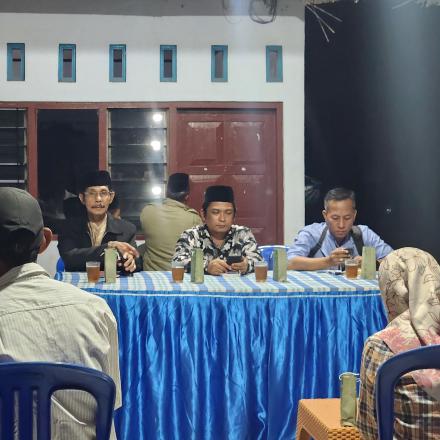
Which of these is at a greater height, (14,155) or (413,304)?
(14,155)

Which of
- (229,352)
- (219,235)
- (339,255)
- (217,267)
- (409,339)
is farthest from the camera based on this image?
(219,235)

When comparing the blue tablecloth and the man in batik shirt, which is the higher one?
the man in batik shirt

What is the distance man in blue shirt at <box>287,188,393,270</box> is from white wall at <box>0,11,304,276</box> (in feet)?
7.52

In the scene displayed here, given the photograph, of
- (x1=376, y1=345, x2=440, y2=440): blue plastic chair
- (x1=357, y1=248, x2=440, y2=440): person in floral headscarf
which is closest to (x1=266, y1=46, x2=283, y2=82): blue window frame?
(x1=357, y1=248, x2=440, y2=440): person in floral headscarf

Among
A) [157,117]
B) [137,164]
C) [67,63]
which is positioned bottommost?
[137,164]

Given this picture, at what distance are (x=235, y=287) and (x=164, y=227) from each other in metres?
1.64

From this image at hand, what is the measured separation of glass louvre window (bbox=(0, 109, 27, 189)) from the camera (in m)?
6.51

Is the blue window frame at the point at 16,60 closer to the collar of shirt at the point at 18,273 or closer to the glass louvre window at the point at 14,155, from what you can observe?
the glass louvre window at the point at 14,155

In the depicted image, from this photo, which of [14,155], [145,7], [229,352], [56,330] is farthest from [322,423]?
[145,7]

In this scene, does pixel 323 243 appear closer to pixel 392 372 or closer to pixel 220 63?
pixel 220 63

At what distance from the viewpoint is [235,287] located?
3400mm

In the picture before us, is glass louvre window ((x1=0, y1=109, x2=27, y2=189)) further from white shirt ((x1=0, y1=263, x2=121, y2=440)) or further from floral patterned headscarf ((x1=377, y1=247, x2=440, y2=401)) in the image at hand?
white shirt ((x1=0, y1=263, x2=121, y2=440))

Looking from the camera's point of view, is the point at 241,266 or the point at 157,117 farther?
the point at 157,117

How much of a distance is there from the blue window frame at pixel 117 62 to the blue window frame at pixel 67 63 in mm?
309
